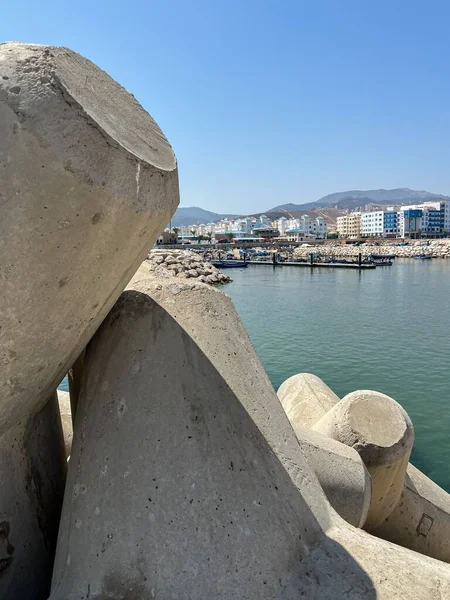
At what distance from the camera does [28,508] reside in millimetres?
2346

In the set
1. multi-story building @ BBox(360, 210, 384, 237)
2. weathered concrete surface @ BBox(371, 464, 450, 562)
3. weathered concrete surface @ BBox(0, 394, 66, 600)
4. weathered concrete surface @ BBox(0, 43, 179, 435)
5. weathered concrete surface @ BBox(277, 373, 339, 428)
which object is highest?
weathered concrete surface @ BBox(0, 43, 179, 435)

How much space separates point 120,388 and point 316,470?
1372 mm

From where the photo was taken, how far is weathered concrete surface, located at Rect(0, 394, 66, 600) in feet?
7.28

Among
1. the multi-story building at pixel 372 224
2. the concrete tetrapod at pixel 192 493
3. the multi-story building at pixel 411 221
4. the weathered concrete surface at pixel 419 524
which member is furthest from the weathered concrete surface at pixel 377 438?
the multi-story building at pixel 372 224

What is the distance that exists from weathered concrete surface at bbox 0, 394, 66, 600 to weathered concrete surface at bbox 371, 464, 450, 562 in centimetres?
270

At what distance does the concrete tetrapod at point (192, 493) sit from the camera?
6.62 ft

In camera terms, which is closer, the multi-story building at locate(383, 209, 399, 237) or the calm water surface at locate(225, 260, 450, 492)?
the calm water surface at locate(225, 260, 450, 492)

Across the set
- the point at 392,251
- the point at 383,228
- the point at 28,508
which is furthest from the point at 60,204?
the point at 383,228

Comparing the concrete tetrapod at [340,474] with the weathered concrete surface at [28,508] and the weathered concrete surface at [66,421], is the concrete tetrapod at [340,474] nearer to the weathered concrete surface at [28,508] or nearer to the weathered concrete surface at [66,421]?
the weathered concrete surface at [28,508]

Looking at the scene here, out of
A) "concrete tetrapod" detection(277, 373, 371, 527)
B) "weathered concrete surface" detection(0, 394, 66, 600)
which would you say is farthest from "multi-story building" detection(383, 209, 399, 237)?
"weathered concrete surface" detection(0, 394, 66, 600)

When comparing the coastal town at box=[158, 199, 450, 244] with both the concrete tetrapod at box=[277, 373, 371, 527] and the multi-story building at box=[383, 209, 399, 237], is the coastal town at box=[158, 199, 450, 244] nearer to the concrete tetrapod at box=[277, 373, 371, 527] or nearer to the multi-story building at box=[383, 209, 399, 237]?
the multi-story building at box=[383, 209, 399, 237]

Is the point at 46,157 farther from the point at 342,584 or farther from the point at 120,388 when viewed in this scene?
the point at 342,584

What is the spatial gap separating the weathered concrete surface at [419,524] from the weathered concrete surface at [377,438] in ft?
0.60

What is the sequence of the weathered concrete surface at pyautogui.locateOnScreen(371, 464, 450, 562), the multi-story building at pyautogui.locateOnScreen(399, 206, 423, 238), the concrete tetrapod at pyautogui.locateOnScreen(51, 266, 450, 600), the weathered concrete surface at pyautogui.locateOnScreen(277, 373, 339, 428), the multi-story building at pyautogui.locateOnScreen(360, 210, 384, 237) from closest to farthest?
1. the concrete tetrapod at pyautogui.locateOnScreen(51, 266, 450, 600)
2. the weathered concrete surface at pyautogui.locateOnScreen(371, 464, 450, 562)
3. the weathered concrete surface at pyautogui.locateOnScreen(277, 373, 339, 428)
4. the multi-story building at pyautogui.locateOnScreen(399, 206, 423, 238)
5. the multi-story building at pyautogui.locateOnScreen(360, 210, 384, 237)
